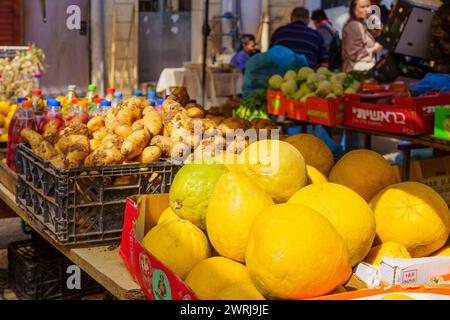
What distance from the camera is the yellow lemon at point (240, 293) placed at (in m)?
1.39

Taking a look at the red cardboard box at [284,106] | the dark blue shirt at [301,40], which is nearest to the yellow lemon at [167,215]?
the red cardboard box at [284,106]

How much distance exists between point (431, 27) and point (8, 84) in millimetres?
3732

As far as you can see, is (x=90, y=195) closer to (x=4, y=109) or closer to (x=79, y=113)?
(x=79, y=113)

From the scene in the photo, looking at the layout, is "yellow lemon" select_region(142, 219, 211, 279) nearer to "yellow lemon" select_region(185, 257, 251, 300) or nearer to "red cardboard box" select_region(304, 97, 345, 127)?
"yellow lemon" select_region(185, 257, 251, 300)

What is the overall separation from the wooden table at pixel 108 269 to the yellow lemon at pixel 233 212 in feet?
0.90

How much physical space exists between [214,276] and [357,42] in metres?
6.08

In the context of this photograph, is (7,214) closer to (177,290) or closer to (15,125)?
(15,125)

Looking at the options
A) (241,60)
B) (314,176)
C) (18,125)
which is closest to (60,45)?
(241,60)

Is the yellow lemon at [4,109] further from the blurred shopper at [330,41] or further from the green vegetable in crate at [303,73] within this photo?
the blurred shopper at [330,41]

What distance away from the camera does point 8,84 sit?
566 cm

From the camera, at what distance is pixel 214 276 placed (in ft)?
4.98

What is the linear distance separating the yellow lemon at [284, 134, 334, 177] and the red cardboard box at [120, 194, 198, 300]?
503mm

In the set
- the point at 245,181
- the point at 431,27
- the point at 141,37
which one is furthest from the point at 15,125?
the point at 141,37

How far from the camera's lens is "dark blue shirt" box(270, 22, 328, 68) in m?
6.58
